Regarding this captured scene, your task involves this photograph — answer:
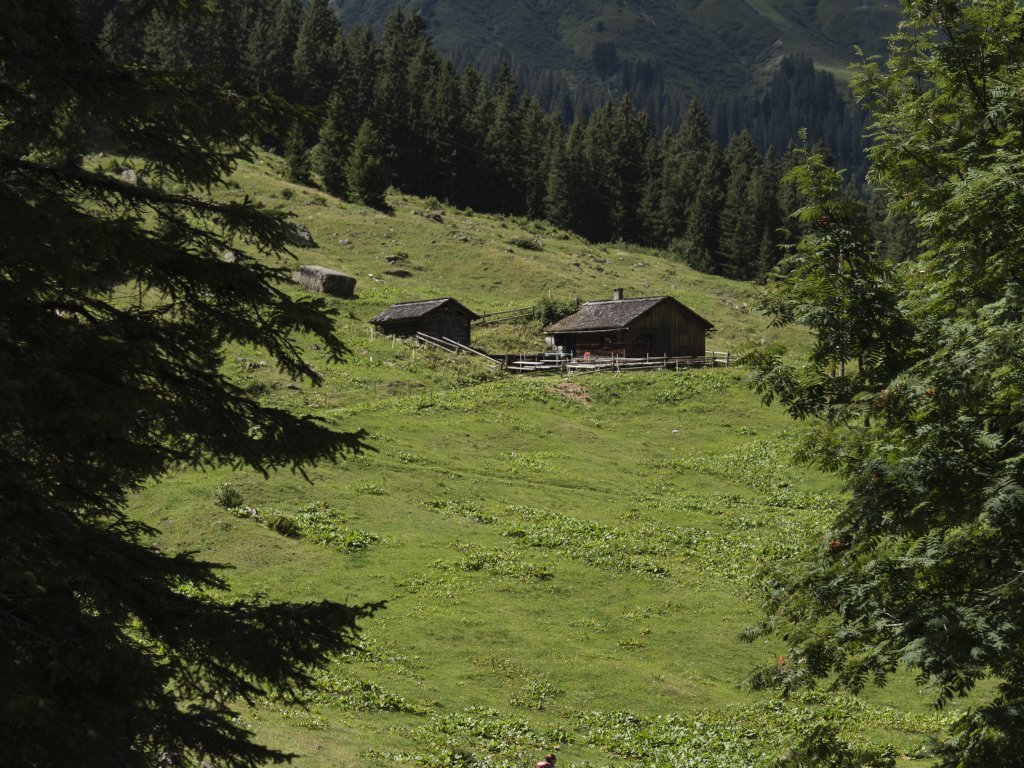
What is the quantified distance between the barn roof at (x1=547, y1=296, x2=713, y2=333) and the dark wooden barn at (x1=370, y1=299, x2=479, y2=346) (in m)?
8.68

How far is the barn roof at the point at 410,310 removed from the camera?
63.9 m

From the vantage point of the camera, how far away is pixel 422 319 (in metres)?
64.1

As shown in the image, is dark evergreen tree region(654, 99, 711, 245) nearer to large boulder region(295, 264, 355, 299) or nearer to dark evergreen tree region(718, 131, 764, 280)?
dark evergreen tree region(718, 131, 764, 280)

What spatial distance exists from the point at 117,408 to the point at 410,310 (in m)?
57.6

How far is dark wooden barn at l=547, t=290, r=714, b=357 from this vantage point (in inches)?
2670

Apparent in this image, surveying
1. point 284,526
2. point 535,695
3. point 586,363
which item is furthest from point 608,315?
point 535,695

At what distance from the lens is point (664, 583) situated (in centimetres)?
3105

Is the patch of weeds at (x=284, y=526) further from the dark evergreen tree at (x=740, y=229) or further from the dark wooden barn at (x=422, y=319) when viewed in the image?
the dark evergreen tree at (x=740, y=229)

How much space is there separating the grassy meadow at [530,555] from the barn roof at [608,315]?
7.63 meters

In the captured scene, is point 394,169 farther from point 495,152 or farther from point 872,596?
point 872,596

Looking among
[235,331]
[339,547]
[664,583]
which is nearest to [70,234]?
[235,331]

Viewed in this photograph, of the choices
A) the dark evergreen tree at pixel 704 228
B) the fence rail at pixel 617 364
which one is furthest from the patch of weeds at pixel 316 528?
the dark evergreen tree at pixel 704 228

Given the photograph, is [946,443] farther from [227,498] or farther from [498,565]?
[227,498]

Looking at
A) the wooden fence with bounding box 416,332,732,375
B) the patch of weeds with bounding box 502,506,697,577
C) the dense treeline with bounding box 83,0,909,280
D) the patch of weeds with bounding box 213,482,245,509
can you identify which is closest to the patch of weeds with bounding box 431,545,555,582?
the patch of weeds with bounding box 502,506,697,577
